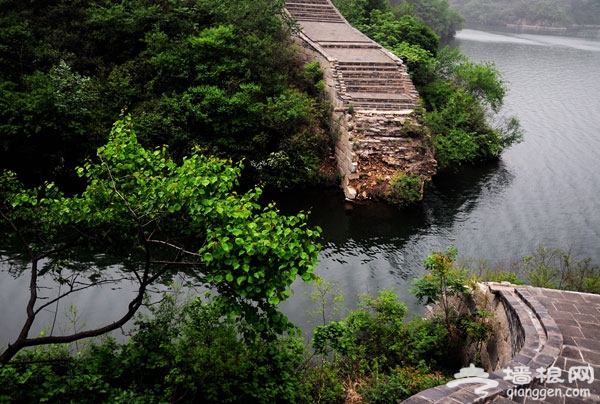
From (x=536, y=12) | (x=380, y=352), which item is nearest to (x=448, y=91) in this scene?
(x=380, y=352)

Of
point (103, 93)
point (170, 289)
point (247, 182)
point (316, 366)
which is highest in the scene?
point (103, 93)

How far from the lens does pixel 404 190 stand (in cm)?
1535

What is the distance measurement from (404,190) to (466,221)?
2.04m

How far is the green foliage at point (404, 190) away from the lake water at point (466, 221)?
1.17ft

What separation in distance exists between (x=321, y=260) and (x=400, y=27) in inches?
565

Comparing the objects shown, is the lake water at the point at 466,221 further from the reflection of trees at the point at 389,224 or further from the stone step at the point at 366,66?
the stone step at the point at 366,66

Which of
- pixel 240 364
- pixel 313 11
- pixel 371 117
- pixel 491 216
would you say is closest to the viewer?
pixel 240 364

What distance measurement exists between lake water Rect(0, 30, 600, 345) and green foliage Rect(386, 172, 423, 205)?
14.1 inches

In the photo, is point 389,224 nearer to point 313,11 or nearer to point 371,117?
point 371,117

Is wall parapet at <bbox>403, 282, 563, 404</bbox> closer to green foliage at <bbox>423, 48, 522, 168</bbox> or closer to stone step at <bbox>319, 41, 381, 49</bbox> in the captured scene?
green foliage at <bbox>423, 48, 522, 168</bbox>

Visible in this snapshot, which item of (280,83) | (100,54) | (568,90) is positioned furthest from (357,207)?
(568,90)

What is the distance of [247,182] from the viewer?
51.5 feet

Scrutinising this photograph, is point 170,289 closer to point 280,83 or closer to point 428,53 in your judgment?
point 280,83

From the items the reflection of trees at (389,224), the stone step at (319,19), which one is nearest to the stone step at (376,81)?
the reflection of trees at (389,224)
